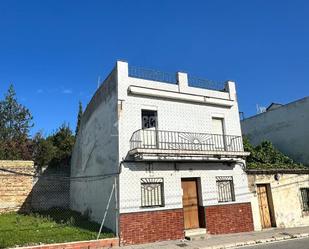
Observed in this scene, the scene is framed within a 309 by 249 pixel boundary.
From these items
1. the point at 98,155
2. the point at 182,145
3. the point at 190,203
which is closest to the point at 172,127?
the point at 182,145

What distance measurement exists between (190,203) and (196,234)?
1341mm

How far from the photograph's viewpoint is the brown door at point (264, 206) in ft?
49.3

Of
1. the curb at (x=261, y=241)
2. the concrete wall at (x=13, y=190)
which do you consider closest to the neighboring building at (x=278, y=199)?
the curb at (x=261, y=241)

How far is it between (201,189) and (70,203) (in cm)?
1076

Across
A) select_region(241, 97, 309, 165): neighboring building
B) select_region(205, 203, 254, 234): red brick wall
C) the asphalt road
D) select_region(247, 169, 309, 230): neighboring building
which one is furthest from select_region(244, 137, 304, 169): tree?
the asphalt road

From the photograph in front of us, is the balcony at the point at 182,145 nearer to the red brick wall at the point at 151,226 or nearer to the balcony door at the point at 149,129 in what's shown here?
the balcony door at the point at 149,129

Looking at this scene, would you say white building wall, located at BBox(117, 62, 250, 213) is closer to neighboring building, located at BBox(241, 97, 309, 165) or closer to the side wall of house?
the side wall of house

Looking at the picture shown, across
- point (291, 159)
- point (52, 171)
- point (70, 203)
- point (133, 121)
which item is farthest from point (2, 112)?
point (291, 159)

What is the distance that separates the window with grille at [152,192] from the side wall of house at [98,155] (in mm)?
1245

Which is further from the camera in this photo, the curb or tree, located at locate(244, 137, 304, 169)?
tree, located at locate(244, 137, 304, 169)

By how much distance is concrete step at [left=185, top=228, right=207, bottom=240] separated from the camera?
40.3ft

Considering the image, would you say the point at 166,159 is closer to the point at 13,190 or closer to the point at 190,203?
the point at 190,203

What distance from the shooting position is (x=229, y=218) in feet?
45.4

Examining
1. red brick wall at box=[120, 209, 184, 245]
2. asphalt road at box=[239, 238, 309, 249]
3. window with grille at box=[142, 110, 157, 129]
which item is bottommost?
asphalt road at box=[239, 238, 309, 249]
